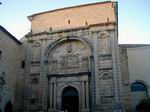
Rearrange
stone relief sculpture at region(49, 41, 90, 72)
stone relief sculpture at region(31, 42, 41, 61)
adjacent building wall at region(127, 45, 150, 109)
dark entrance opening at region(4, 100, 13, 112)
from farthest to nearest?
1. adjacent building wall at region(127, 45, 150, 109)
2. stone relief sculpture at region(31, 42, 41, 61)
3. stone relief sculpture at region(49, 41, 90, 72)
4. dark entrance opening at region(4, 100, 13, 112)

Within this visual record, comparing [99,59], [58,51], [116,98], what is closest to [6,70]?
[58,51]

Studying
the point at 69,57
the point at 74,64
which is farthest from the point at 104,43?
the point at 69,57

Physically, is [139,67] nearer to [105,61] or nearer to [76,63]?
[105,61]

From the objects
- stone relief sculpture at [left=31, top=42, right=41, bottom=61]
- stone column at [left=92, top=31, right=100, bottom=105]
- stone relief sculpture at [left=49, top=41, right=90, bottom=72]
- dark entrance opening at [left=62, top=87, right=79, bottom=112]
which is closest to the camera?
stone column at [left=92, top=31, right=100, bottom=105]

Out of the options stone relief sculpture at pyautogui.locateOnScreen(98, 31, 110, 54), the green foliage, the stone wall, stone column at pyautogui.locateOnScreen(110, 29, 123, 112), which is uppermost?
the stone wall

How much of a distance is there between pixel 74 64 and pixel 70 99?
293 centimetres

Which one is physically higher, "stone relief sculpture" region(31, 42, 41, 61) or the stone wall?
the stone wall

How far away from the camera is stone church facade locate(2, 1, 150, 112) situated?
635 inches

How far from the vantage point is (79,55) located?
18.0 meters

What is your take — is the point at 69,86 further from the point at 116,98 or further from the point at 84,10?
the point at 84,10

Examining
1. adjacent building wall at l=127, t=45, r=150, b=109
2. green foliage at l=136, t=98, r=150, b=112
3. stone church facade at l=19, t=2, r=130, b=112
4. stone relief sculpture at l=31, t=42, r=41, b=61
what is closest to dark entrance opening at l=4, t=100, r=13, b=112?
stone church facade at l=19, t=2, r=130, b=112

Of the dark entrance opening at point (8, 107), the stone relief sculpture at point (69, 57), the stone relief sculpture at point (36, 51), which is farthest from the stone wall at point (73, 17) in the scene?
the dark entrance opening at point (8, 107)

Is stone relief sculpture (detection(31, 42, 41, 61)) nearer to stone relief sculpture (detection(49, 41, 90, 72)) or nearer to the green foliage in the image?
stone relief sculpture (detection(49, 41, 90, 72))

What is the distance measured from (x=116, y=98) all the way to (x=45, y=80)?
6.14 m
